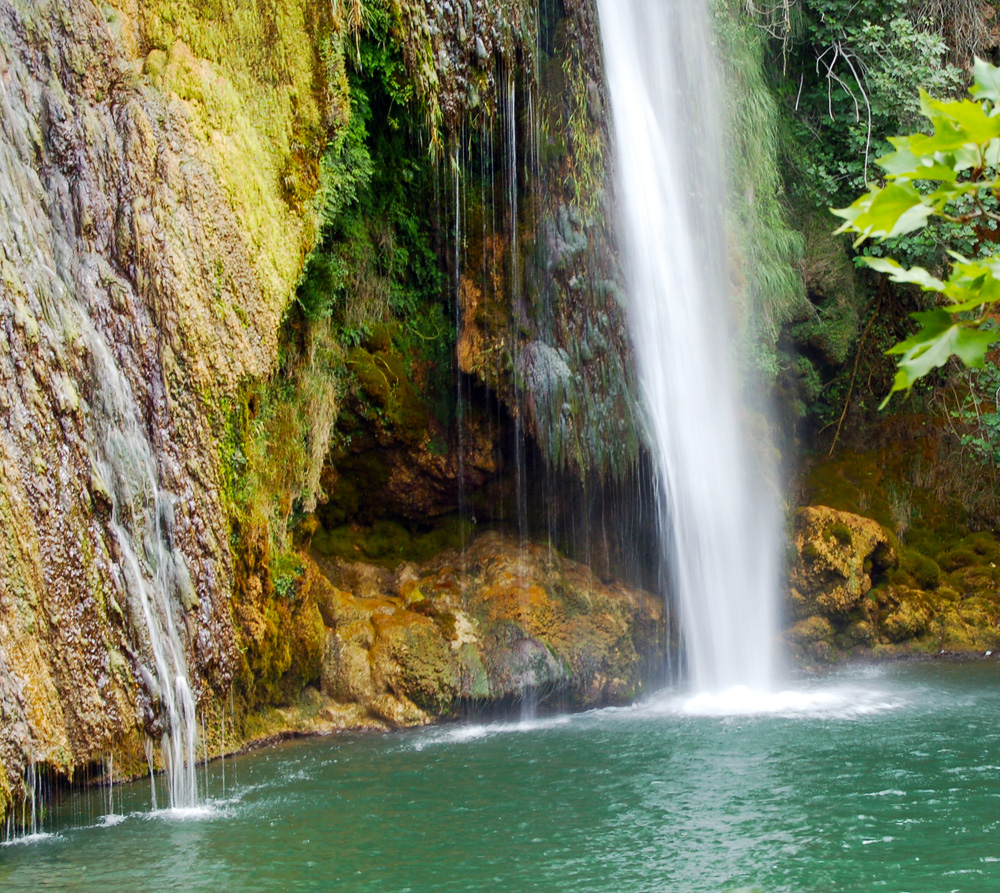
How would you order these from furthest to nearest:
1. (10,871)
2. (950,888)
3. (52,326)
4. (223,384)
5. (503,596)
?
(503,596) → (223,384) → (52,326) → (10,871) → (950,888)

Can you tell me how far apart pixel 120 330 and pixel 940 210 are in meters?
6.65

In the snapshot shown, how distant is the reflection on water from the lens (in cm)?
530

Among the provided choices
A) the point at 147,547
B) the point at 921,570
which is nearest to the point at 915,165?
the point at 147,547

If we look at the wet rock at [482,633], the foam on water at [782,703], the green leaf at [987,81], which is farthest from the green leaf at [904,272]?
the wet rock at [482,633]

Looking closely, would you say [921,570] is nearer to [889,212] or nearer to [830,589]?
[830,589]

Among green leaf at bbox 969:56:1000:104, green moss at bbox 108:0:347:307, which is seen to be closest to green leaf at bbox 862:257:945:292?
green leaf at bbox 969:56:1000:104

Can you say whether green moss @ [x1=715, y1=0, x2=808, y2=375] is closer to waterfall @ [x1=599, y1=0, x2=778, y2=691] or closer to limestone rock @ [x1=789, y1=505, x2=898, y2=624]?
waterfall @ [x1=599, y1=0, x2=778, y2=691]

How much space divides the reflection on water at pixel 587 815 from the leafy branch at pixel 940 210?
4217 millimetres

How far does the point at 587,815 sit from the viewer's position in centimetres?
634

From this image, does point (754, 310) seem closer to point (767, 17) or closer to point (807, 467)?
point (807, 467)

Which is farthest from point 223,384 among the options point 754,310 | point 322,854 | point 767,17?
point 767,17

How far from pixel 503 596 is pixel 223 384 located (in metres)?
4.28

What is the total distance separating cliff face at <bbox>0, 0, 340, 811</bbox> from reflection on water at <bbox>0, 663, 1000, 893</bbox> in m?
0.92

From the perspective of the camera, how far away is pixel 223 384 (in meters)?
7.86
